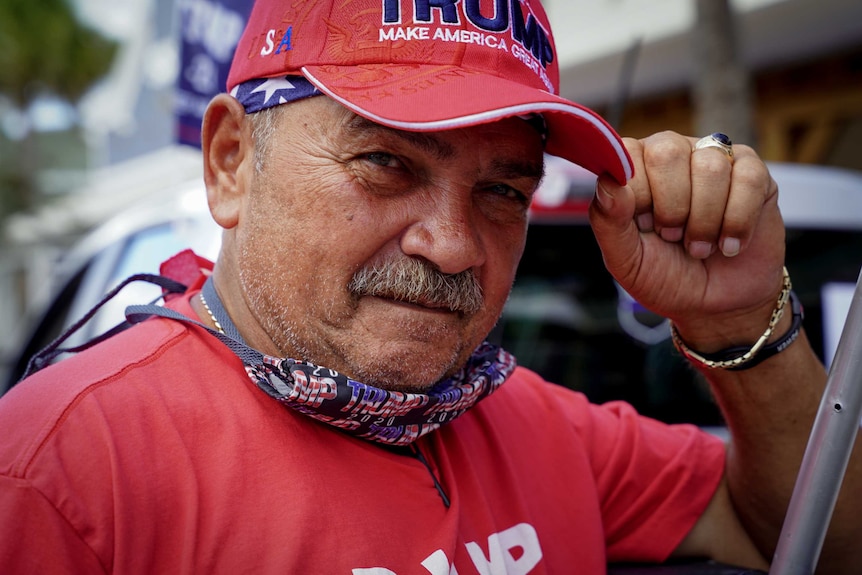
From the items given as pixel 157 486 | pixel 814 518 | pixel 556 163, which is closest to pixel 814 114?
pixel 556 163

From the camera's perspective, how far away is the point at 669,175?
1503 millimetres

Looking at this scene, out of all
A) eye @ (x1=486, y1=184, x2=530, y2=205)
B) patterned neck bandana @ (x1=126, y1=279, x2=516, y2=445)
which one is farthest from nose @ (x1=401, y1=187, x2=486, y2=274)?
patterned neck bandana @ (x1=126, y1=279, x2=516, y2=445)

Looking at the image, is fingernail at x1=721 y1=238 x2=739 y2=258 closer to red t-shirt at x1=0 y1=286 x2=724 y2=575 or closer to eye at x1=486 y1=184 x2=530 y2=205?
eye at x1=486 y1=184 x2=530 y2=205

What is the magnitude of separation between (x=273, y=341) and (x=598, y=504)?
830 mm

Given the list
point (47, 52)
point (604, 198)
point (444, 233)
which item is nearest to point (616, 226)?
point (604, 198)

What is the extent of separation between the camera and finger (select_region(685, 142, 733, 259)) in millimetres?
1485

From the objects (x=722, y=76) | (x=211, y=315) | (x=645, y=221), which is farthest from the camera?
(x=722, y=76)

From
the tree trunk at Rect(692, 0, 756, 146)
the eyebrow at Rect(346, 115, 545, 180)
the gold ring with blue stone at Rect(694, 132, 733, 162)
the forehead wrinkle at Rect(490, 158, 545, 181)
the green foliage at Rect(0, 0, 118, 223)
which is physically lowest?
the forehead wrinkle at Rect(490, 158, 545, 181)

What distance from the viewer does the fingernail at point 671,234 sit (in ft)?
5.19

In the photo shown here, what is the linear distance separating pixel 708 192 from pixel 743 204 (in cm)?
7

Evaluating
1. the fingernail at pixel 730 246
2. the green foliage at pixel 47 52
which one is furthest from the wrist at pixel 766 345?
the green foliage at pixel 47 52

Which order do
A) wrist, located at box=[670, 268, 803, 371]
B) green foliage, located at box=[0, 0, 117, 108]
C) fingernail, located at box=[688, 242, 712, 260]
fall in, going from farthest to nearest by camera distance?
green foliage, located at box=[0, 0, 117, 108], wrist, located at box=[670, 268, 803, 371], fingernail, located at box=[688, 242, 712, 260]

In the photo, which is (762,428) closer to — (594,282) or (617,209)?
(617,209)

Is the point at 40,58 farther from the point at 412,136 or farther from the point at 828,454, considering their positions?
the point at 828,454
